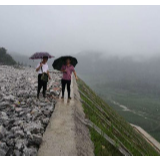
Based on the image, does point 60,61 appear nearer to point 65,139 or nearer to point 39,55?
point 39,55

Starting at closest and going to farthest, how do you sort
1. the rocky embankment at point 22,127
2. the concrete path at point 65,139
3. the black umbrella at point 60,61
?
the rocky embankment at point 22,127, the concrete path at point 65,139, the black umbrella at point 60,61

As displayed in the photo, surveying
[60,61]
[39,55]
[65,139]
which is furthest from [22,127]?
[60,61]

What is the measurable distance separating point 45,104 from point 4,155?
4.17m

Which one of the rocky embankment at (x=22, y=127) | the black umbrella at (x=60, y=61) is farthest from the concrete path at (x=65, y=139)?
the black umbrella at (x=60, y=61)

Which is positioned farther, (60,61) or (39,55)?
(60,61)

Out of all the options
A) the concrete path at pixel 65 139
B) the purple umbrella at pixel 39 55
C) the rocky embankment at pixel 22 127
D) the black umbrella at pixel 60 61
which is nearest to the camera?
the rocky embankment at pixel 22 127

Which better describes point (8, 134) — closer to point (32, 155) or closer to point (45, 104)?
point (32, 155)

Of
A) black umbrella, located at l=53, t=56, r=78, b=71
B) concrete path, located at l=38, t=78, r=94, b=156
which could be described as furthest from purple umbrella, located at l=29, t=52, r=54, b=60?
concrete path, located at l=38, t=78, r=94, b=156

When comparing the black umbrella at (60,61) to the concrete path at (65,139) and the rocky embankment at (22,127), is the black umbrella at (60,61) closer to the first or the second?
the rocky embankment at (22,127)

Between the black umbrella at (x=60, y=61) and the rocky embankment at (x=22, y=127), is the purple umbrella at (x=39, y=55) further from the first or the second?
the rocky embankment at (x=22, y=127)

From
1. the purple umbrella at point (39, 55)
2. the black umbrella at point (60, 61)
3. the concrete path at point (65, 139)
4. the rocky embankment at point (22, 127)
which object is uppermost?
the purple umbrella at point (39, 55)

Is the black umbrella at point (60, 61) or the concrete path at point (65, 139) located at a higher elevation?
the black umbrella at point (60, 61)

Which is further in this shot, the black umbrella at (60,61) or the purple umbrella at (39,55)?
the black umbrella at (60,61)

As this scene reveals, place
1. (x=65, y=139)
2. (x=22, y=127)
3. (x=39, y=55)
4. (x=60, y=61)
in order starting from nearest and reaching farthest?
1. (x=65, y=139)
2. (x=22, y=127)
3. (x=39, y=55)
4. (x=60, y=61)
